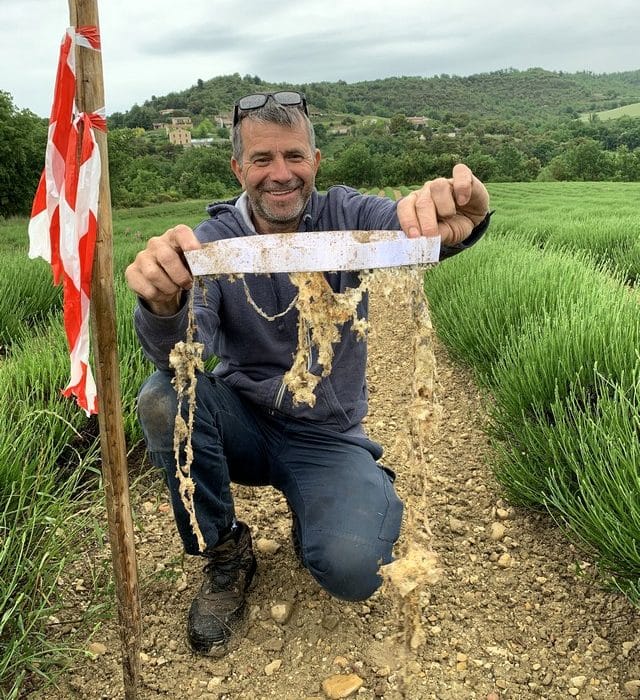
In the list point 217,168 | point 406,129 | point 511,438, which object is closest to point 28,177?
point 217,168

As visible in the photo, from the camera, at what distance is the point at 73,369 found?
1.17 meters

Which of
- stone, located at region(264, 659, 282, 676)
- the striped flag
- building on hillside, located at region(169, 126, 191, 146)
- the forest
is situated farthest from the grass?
building on hillside, located at region(169, 126, 191, 146)

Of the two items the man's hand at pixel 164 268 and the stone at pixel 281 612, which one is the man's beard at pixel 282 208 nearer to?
the man's hand at pixel 164 268

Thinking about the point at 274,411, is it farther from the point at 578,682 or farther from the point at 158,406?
the point at 578,682

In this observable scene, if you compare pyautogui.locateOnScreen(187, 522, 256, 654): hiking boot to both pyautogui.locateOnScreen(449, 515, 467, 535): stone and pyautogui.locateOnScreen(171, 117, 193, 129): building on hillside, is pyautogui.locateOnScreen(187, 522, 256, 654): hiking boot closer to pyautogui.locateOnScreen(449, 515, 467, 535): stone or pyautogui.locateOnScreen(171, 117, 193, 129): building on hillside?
pyautogui.locateOnScreen(449, 515, 467, 535): stone

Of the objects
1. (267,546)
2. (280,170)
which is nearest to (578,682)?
(267,546)

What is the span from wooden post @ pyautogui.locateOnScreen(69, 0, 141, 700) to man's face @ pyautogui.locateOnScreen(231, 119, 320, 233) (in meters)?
0.57

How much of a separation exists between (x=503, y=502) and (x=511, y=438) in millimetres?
361

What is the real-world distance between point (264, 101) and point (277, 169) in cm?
19

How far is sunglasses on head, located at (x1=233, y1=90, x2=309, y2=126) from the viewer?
5.31 ft

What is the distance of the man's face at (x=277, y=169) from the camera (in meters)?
1.62

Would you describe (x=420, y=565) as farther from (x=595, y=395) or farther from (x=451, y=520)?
(x=595, y=395)

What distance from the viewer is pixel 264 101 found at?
5.29 ft

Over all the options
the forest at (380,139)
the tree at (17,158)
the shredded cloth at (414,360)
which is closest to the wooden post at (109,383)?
the shredded cloth at (414,360)
